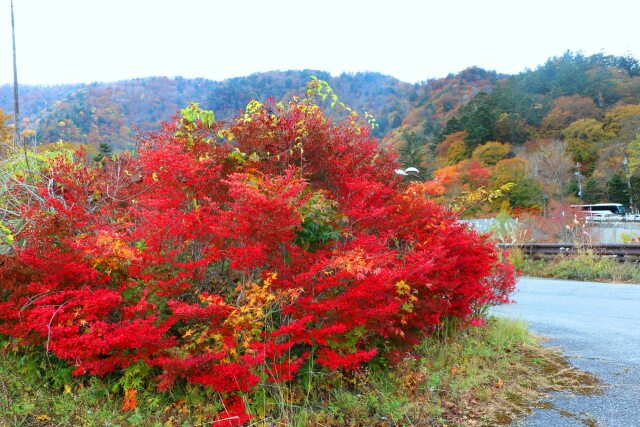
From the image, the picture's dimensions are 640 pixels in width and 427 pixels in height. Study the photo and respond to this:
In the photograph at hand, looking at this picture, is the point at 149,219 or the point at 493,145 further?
the point at 493,145

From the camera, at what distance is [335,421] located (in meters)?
3.00

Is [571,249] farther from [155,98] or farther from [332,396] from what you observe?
[155,98]

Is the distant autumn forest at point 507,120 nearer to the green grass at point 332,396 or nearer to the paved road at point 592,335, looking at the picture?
the paved road at point 592,335

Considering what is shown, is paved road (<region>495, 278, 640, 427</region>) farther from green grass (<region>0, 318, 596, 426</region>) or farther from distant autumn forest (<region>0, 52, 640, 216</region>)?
distant autumn forest (<region>0, 52, 640, 216</region>)

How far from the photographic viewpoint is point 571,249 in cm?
1252

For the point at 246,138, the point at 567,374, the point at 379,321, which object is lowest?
the point at 567,374

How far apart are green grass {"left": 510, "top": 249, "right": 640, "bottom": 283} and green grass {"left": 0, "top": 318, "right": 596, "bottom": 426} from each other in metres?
7.15

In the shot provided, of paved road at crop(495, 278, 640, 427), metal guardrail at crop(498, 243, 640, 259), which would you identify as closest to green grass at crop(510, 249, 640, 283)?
metal guardrail at crop(498, 243, 640, 259)

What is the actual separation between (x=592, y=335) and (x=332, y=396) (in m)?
4.00

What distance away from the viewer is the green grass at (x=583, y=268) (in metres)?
10.7

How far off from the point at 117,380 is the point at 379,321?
1920 millimetres

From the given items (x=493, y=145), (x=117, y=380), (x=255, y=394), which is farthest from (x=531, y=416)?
(x=493, y=145)

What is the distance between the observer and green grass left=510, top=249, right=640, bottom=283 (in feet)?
35.1

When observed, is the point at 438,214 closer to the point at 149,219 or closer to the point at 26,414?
the point at 149,219
